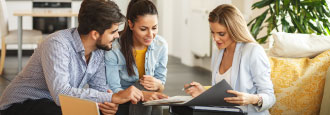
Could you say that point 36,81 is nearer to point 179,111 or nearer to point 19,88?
point 19,88

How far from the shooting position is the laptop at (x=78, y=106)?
1.42 meters

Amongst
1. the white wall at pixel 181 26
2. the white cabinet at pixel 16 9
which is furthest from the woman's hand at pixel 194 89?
the white cabinet at pixel 16 9

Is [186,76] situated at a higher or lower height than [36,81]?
lower

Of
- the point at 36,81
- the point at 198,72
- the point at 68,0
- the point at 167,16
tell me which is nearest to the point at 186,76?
the point at 198,72

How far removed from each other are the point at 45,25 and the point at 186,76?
9.96ft

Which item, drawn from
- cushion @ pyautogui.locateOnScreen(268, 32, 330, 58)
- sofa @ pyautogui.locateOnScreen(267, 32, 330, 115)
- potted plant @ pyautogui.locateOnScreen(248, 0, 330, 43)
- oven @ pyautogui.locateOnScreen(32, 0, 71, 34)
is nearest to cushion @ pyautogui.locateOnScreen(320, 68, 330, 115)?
sofa @ pyautogui.locateOnScreen(267, 32, 330, 115)

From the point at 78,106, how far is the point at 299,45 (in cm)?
139

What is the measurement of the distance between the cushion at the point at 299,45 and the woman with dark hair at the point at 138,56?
2.13 feet

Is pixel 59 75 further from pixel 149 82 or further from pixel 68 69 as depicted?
pixel 149 82

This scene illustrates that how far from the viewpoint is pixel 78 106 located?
4.85ft

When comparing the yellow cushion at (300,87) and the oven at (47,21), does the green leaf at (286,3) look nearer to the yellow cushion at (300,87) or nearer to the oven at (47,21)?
the yellow cushion at (300,87)

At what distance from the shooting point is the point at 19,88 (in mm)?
1989

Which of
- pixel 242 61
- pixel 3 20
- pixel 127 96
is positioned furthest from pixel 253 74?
pixel 3 20

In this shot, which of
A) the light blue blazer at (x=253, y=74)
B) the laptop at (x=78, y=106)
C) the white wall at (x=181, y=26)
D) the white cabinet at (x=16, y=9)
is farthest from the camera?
the white cabinet at (x=16, y=9)
